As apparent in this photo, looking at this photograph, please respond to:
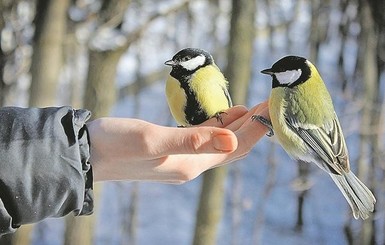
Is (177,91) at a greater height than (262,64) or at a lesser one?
greater

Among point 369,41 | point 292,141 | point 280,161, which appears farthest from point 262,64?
point 292,141

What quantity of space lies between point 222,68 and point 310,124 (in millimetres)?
3919

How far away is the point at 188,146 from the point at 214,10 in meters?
4.67

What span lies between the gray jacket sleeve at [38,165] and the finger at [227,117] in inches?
9.3

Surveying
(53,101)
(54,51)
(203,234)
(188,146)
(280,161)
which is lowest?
(280,161)

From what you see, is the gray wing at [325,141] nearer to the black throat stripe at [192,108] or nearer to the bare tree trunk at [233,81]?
the black throat stripe at [192,108]

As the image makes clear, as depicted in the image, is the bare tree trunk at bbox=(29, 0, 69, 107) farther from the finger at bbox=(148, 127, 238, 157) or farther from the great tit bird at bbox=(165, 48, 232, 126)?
the finger at bbox=(148, 127, 238, 157)

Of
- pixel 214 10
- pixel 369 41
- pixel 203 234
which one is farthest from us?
pixel 214 10

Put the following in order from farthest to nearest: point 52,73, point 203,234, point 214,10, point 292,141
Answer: point 214,10
point 52,73
point 203,234
point 292,141

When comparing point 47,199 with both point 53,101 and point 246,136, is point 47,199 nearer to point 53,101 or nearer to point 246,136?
point 246,136

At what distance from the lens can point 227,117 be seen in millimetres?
1178

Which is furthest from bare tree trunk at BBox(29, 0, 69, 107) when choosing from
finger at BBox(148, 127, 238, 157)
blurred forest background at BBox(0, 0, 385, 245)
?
finger at BBox(148, 127, 238, 157)

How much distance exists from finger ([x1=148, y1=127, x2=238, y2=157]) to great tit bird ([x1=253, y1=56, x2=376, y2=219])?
212 mm

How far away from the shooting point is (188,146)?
1006 millimetres
